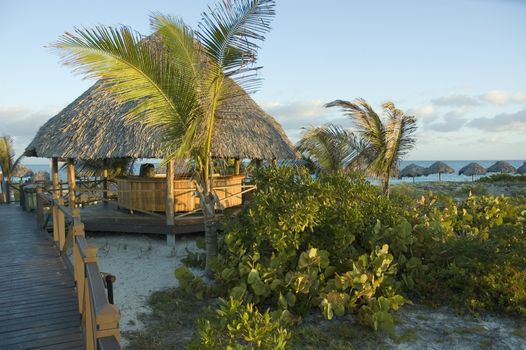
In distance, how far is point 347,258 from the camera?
5.78 m

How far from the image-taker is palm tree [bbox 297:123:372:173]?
436 inches

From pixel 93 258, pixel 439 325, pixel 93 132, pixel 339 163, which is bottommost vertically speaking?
pixel 439 325

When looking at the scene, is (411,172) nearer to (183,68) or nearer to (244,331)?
(183,68)

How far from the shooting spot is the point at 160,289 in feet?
21.4

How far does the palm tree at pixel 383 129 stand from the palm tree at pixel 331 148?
73 centimetres

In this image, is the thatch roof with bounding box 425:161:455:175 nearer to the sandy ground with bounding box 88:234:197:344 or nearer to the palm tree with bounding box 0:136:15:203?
the palm tree with bounding box 0:136:15:203

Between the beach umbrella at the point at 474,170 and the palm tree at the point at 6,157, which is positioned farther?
the beach umbrella at the point at 474,170

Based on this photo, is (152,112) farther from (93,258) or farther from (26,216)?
(26,216)

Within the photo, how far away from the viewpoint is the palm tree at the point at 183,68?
17.1ft

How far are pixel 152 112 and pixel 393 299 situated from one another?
394cm

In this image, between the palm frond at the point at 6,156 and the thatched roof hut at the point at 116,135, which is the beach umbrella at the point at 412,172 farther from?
the palm frond at the point at 6,156

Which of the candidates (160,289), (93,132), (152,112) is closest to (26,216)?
(93,132)

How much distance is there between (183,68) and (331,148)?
6612 mm

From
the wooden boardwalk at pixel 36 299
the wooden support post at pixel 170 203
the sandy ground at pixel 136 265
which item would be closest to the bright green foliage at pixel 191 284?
the sandy ground at pixel 136 265
